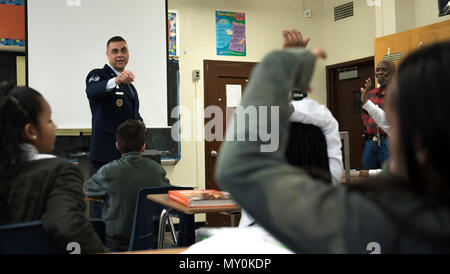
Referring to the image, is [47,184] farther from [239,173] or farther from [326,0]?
[326,0]

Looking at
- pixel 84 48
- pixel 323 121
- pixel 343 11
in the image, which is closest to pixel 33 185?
pixel 323 121

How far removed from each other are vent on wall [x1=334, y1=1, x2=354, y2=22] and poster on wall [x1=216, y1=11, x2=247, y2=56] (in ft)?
4.35

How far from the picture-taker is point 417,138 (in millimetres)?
521

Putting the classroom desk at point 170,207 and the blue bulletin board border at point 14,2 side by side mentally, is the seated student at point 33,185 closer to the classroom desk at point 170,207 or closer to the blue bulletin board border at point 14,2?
the classroom desk at point 170,207

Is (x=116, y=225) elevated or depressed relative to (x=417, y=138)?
depressed

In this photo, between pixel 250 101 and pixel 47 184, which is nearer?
pixel 250 101

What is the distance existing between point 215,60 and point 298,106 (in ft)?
12.6

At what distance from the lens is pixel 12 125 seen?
112 cm

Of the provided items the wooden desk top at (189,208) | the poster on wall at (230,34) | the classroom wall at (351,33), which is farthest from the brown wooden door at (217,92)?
the wooden desk top at (189,208)

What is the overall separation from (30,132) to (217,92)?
439 cm

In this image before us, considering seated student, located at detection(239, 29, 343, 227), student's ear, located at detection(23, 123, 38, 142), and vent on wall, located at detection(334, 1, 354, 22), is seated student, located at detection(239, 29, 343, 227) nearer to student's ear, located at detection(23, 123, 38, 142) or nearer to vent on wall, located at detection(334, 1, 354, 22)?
student's ear, located at detection(23, 123, 38, 142)

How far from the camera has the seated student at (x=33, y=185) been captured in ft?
3.53
